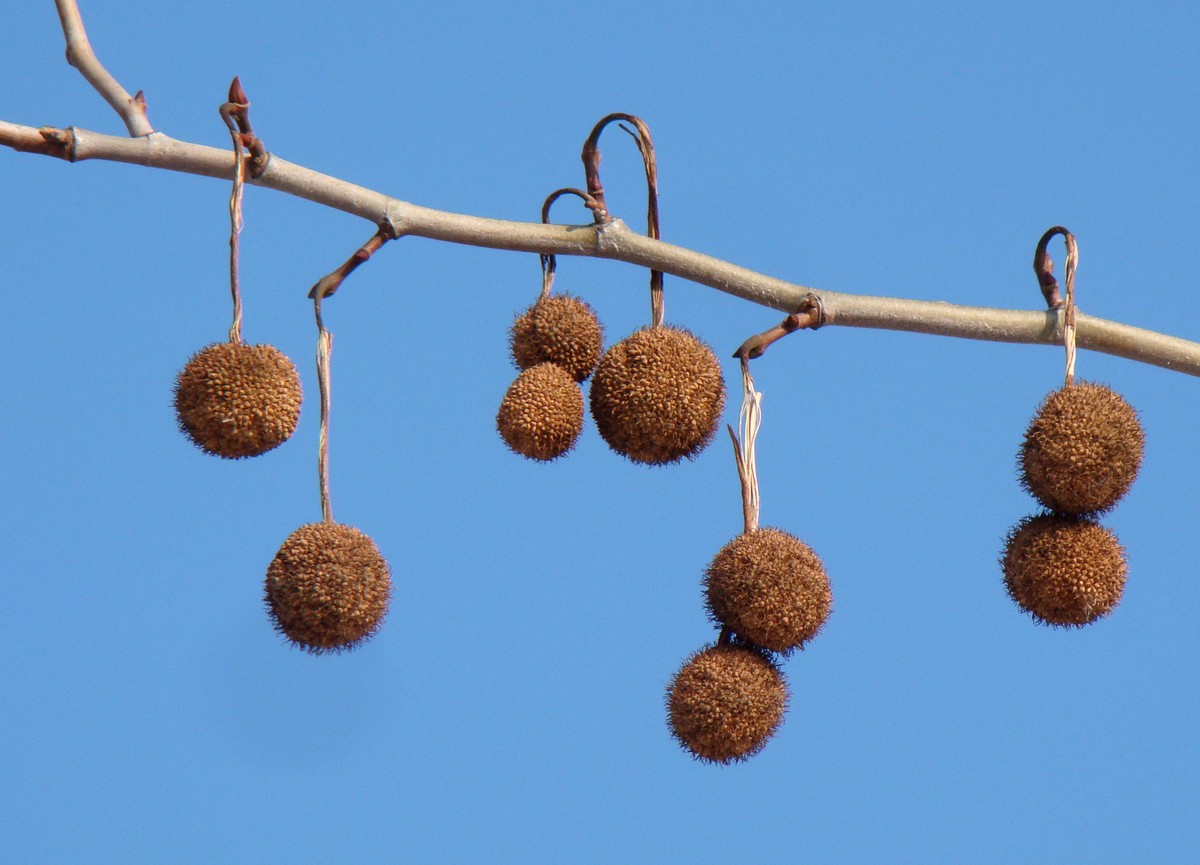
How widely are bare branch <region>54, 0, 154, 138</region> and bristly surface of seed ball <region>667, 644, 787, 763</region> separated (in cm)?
77

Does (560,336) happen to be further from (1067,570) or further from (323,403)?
(1067,570)

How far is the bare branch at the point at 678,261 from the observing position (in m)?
1.54

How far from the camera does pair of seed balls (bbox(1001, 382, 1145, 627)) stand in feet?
4.93

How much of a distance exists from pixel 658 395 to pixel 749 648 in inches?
10.5

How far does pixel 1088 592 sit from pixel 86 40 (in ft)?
4.11

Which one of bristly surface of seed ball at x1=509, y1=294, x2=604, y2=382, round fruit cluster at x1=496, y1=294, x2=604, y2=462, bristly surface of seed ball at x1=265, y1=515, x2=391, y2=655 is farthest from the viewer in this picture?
bristly surface of seed ball at x1=509, y1=294, x2=604, y2=382

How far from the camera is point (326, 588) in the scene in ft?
4.62

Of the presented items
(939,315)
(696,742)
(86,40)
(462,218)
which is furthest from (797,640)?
(86,40)

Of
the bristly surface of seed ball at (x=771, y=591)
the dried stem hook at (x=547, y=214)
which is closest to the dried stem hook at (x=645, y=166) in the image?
the dried stem hook at (x=547, y=214)

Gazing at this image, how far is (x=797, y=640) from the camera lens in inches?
57.8

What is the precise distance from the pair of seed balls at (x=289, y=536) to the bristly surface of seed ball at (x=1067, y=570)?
0.65 m

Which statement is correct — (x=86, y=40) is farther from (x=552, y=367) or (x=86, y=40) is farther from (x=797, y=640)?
(x=797, y=640)

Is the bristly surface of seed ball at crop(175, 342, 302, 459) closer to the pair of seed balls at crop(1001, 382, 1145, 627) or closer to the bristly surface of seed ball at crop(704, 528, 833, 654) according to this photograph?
the bristly surface of seed ball at crop(704, 528, 833, 654)

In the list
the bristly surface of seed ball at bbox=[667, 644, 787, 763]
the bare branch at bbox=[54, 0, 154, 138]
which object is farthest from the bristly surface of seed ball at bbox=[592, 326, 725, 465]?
the bare branch at bbox=[54, 0, 154, 138]
